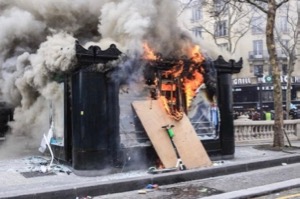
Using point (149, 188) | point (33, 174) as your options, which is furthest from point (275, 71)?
point (33, 174)

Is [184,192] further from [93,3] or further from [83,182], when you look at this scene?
[93,3]

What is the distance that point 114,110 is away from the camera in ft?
29.9

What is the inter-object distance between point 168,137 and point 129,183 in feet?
6.47

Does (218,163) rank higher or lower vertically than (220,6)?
lower

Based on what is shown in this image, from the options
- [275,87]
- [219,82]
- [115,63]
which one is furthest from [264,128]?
[115,63]

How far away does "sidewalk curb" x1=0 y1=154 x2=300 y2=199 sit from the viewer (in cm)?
703

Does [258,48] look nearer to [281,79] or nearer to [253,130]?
[281,79]

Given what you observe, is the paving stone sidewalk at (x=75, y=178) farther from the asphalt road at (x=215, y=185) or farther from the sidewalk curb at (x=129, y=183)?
the asphalt road at (x=215, y=185)

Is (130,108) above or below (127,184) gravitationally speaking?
above

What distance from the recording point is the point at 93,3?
11.3 meters

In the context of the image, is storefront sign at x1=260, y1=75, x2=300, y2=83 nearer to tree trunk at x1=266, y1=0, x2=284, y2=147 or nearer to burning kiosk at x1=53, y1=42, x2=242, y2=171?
tree trunk at x1=266, y1=0, x2=284, y2=147

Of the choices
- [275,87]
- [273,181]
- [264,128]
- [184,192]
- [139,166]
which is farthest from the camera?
[264,128]

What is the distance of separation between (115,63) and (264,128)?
27.9ft

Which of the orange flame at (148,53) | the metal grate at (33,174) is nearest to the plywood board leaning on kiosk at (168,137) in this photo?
the orange flame at (148,53)
